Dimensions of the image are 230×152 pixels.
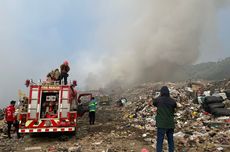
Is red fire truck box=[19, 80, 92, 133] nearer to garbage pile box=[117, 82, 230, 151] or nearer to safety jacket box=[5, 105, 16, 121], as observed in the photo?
safety jacket box=[5, 105, 16, 121]

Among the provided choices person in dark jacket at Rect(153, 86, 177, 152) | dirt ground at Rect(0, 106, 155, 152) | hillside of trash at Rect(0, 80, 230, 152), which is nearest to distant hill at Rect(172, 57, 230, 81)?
hillside of trash at Rect(0, 80, 230, 152)

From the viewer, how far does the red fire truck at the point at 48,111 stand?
9.11 metres

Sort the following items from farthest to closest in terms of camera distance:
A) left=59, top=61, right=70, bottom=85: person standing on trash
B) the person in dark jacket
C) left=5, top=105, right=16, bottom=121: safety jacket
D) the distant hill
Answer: the distant hill → left=59, top=61, right=70, bottom=85: person standing on trash → left=5, top=105, right=16, bottom=121: safety jacket → the person in dark jacket

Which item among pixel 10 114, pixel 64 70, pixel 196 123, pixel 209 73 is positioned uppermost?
pixel 209 73

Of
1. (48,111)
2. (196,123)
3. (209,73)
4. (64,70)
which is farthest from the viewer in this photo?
(209,73)

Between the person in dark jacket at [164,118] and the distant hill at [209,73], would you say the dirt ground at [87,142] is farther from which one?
the distant hill at [209,73]

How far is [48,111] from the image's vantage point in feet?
31.6

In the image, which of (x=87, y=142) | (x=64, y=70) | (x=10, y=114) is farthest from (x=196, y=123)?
(x=10, y=114)

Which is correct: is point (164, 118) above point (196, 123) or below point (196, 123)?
above

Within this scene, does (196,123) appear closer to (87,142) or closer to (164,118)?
(87,142)

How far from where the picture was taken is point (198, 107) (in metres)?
13.5

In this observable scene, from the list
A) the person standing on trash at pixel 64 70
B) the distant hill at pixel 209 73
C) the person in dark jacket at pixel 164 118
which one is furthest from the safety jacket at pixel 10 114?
the distant hill at pixel 209 73

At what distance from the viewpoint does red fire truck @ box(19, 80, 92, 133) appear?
9109 mm

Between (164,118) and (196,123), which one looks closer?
(164,118)
